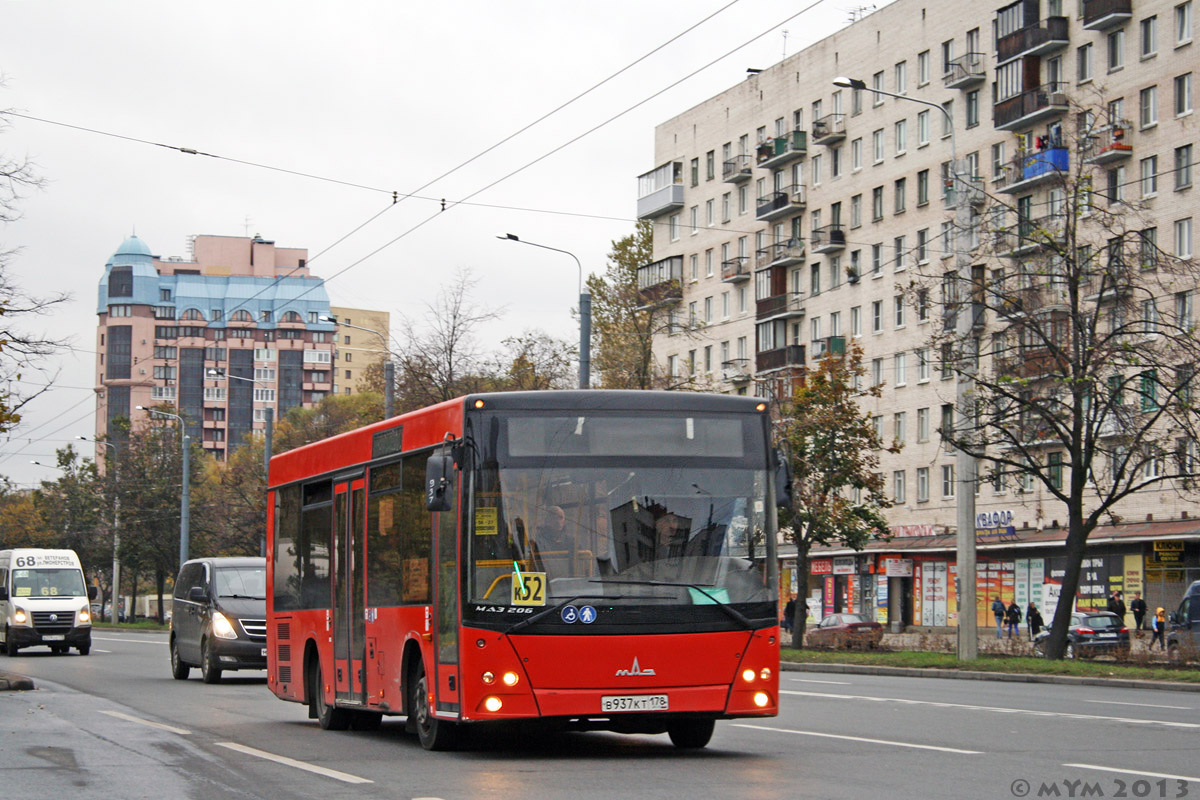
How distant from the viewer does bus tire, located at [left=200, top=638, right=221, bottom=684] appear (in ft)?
87.5

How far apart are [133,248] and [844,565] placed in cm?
13184

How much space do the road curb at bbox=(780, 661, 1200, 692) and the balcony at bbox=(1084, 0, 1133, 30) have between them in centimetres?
2848

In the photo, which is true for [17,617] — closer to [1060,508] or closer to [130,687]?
[130,687]

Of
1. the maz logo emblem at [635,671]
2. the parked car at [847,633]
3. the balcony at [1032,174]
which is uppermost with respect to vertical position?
the balcony at [1032,174]

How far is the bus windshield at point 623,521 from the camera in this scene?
12438mm

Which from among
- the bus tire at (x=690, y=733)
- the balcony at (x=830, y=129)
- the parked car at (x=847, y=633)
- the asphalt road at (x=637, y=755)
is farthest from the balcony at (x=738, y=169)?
the bus tire at (x=690, y=733)

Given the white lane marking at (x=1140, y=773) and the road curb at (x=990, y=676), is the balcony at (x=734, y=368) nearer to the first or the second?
the road curb at (x=990, y=676)

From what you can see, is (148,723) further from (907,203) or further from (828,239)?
(828,239)

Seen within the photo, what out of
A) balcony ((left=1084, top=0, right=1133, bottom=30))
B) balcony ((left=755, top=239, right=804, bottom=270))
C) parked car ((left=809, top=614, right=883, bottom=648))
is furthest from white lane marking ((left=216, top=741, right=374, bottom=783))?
balcony ((left=755, top=239, right=804, bottom=270))

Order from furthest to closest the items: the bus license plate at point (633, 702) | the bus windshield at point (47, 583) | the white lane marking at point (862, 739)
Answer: the bus windshield at point (47, 583) < the white lane marking at point (862, 739) < the bus license plate at point (633, 702)

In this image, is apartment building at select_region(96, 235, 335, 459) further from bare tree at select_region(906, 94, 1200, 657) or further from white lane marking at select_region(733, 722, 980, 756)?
white lane marking at select_region(733, 722, 980, 756)

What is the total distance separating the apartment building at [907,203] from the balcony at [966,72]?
0.27ft

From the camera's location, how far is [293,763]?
493 inches

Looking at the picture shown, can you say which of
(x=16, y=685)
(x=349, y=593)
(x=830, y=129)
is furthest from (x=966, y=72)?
(x=349, y=593)
